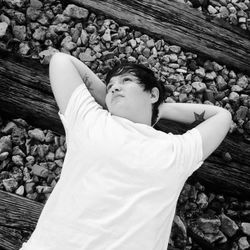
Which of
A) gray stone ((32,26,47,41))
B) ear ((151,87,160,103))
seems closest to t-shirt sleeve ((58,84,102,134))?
ear ((151,87,160,103))

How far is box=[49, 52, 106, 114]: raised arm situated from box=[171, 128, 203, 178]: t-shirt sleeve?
496 mm

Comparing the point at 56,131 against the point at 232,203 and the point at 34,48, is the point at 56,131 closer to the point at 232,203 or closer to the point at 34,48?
the point at 34,48

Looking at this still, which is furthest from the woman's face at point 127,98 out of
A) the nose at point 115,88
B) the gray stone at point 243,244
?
the gray stone at point 243,244

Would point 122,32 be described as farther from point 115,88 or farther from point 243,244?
point 243,244

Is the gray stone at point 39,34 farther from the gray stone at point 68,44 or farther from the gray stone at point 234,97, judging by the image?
the gray stone at point 234,97

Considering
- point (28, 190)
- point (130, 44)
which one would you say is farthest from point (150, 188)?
point (130, 44)

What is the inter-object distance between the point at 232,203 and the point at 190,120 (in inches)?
25.8

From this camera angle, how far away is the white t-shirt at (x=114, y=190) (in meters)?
2.15

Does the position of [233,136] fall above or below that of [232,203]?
above

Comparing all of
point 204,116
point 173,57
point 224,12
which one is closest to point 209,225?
point 204,116

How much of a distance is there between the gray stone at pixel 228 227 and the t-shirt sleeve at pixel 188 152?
2.16 feet

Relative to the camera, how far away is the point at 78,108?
2316 millimetres

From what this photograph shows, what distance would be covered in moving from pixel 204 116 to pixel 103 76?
69cm

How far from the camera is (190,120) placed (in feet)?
8.39
